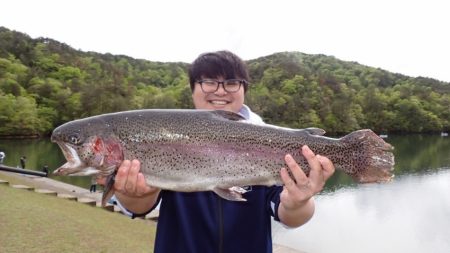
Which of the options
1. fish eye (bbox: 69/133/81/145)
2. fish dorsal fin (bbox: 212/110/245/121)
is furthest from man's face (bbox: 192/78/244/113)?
fish eye (bbox: 69/133/81/145)

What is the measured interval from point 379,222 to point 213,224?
24.1 metres

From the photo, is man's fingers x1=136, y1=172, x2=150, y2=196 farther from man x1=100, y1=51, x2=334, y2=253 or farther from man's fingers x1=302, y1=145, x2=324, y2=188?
man's fingers x1=302, y1=145, x2=324, y2=188

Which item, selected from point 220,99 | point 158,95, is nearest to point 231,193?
point 220,99

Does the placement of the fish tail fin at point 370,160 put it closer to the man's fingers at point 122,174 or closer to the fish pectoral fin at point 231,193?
the fish pectoral fin at point 231,193

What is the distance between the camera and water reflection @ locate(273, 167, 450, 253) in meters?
20.3

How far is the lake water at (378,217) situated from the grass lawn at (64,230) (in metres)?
9.15

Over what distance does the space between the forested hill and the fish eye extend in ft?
235

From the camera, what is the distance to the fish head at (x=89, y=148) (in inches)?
128

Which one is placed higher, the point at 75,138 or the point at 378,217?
the point at 75,138

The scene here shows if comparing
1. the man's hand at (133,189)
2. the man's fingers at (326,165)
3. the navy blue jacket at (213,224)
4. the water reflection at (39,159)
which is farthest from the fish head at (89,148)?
the water reflection at (39,159)

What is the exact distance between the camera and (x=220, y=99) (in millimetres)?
3779

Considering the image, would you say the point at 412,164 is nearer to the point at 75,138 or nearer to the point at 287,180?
the point at 287,180

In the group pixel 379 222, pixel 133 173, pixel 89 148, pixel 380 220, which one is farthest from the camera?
pixel 380 220

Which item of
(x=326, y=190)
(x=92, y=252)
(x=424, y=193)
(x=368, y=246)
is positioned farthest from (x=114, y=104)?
(x=92, y=252)
